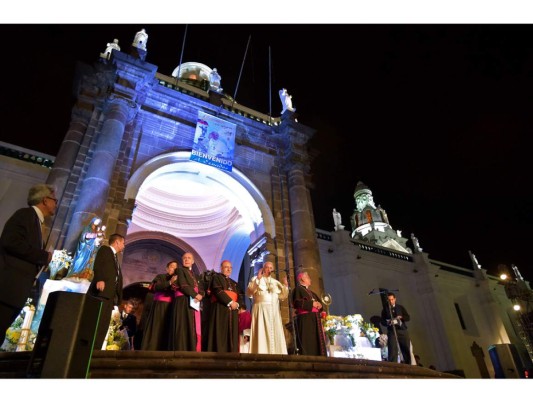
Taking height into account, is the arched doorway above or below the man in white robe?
above

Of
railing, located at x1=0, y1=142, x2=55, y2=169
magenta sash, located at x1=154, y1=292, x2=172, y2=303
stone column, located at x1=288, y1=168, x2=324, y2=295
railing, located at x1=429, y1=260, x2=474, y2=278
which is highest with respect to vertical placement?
railing, located at x1=429, y1=260, x2=474, y2=278

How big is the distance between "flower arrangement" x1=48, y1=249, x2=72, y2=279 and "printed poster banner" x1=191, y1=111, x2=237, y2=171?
4.81 m

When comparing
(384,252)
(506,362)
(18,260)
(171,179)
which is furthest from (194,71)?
(506,362)

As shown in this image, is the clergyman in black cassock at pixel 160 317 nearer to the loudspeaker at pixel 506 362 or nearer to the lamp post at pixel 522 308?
the loudspeaker at pixel 506 362

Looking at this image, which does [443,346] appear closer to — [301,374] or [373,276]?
[373,276]

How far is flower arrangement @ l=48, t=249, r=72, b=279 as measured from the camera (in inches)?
257

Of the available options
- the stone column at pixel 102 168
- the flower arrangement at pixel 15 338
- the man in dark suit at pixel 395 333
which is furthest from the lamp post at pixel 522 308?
the flower arrangement at pixel 15 338

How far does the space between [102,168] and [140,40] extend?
5.55m

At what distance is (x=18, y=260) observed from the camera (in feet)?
10.4

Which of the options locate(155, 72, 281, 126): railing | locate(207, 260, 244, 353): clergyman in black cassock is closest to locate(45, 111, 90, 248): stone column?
locate(155, 72, 281, 126): railing

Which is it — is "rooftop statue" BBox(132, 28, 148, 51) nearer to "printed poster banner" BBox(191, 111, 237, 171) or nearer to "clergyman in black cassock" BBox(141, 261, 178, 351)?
"printed poster banner" BBox(191, 111, 237, 171)

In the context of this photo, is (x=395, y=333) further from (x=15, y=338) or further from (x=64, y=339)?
(x=15, y=338)

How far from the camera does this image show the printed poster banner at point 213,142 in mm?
10773

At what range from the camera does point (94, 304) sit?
297cm
